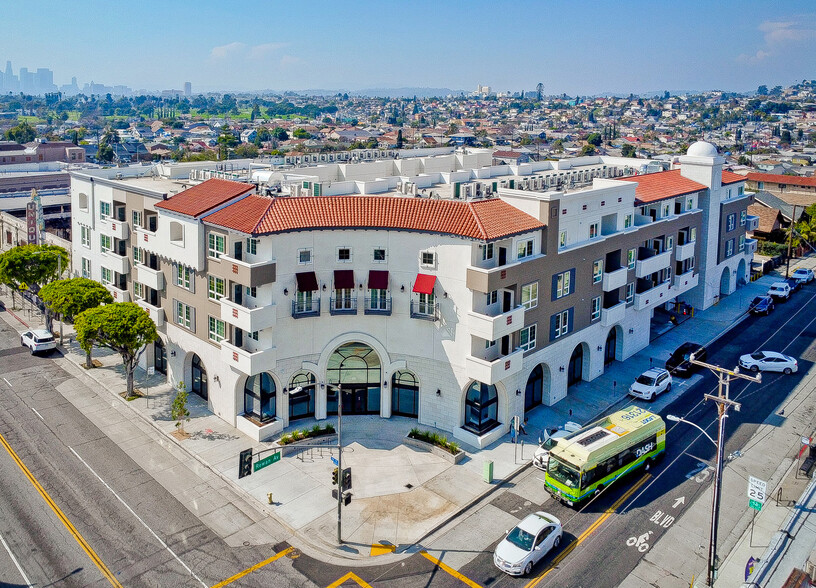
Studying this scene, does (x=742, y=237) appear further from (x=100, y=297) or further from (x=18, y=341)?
(x=18, y=341)

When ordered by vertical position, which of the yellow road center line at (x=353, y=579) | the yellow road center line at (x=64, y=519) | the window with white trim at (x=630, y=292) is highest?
the window with white trim at (x=630, y=292)

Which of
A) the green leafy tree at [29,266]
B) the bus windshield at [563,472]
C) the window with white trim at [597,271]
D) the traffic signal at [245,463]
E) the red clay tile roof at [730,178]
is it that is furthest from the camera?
the red clay tile roof at [730,178]

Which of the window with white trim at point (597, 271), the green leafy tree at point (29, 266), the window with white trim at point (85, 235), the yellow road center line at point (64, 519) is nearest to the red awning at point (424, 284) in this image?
the window with white trim at point (597, 271)

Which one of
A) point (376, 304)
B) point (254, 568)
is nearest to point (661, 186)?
point (376, 304)

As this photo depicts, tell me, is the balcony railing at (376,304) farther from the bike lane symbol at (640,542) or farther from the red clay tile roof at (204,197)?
the bike lane symbol at (640,542)

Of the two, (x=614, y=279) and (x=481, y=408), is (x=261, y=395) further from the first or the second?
(x=614, y=279)

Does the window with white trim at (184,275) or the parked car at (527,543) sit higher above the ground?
the window with white trim at (184,275)
